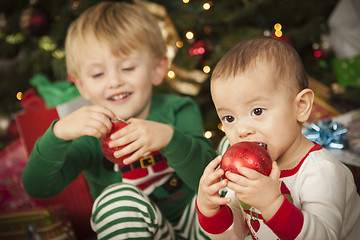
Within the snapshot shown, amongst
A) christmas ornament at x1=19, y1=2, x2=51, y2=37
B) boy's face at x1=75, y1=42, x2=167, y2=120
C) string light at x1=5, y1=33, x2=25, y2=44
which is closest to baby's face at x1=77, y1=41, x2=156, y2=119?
boy's face at x1=75, y1=42, x2=167, y2=120

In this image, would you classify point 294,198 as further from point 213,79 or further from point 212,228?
point 213,79

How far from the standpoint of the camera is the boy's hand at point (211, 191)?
66cm

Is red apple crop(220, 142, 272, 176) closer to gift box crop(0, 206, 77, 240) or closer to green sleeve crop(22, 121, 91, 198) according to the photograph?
green sleeve crop(22, 121, 91, 198)

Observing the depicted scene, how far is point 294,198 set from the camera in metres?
0.71

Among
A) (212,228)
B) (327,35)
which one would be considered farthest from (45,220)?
(327,35)

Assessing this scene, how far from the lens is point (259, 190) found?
2.04 ft

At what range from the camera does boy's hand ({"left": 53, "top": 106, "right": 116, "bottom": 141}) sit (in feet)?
2.82

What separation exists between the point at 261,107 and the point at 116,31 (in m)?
0.56

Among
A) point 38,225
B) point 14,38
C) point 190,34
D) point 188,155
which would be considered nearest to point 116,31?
point 190,34

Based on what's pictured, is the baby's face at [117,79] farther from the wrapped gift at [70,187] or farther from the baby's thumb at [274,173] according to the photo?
the baby's thumb at [274,173]

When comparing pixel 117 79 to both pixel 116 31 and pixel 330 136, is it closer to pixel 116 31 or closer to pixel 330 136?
A: pixel 116 31

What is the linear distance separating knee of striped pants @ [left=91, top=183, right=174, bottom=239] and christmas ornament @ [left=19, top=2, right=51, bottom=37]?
941 millimetres

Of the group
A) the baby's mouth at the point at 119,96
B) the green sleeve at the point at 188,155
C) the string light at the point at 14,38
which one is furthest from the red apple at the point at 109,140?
the string light at the point at 14,38

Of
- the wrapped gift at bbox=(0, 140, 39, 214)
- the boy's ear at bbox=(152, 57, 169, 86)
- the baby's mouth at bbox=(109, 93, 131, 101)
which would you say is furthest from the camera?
the wrapped gift at bbox=(0, 140, 39, 214)
